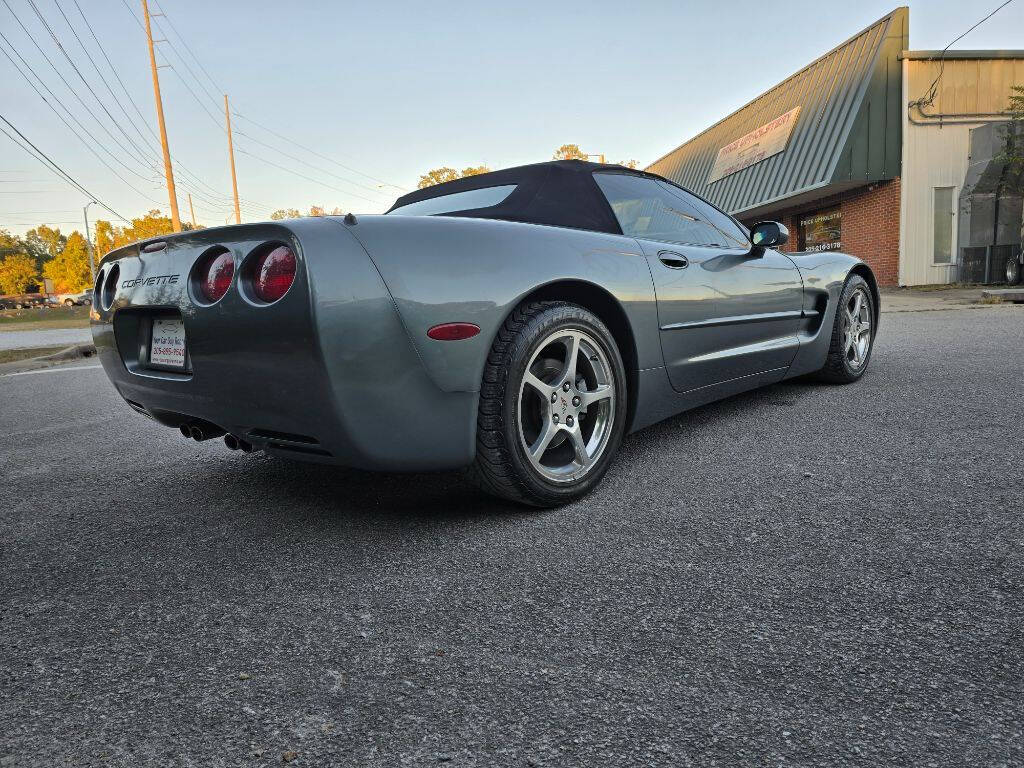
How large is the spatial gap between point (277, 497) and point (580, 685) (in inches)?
64.4

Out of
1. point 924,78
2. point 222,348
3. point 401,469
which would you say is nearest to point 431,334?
point 401,469

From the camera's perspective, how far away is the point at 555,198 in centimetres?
266

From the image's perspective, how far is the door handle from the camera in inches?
108

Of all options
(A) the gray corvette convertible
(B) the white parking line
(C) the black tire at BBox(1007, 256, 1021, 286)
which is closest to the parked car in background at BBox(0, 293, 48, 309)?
(B) the white parking line

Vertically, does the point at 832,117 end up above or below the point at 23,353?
above

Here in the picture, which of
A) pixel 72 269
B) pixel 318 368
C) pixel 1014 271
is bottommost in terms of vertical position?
pixel 318 368

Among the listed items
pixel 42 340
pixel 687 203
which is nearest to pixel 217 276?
pixel 687 203

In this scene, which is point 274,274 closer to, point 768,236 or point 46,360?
point 768,236

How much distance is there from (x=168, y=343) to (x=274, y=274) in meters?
0.63

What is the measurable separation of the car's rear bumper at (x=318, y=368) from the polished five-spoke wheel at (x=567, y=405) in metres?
0.34

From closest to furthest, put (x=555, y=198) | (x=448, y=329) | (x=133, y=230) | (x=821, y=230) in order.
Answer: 1. (x=448, y=329)
2. (x=555, y=198)
3. (x=821, y=230)
4. (x=133, y=230)

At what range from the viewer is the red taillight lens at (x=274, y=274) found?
1853 millimetres

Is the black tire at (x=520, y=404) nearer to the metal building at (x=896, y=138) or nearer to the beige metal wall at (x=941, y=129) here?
the metal building at (x=896, y=138)

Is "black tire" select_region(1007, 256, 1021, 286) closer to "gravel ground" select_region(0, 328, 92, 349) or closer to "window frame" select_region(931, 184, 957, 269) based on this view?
"window frame" select_region(931, 184, 957, 269)
